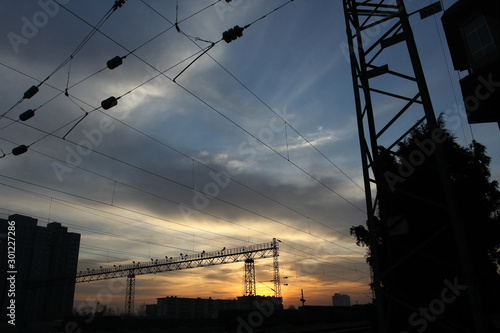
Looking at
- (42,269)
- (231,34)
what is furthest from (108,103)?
(42,269)

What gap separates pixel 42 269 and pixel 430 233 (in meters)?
104

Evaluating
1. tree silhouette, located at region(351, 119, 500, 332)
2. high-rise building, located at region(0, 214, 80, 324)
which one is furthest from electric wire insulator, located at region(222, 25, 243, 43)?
high-rise building, located at region(0, 214, 80, 324)

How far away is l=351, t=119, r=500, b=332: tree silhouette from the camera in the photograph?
295 inches

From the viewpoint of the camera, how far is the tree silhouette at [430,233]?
24.6ft

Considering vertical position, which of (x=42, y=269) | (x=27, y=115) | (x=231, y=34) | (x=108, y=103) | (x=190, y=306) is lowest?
(x=190, y=306)

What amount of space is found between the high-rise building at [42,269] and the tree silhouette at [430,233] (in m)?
71.1

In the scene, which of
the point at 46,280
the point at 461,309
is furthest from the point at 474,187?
the point at 46,280

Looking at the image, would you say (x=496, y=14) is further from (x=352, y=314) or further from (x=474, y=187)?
(x=352, y=314)

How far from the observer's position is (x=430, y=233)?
11562 mm

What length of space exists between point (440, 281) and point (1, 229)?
237 feet

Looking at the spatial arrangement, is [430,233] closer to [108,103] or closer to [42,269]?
[108,103]

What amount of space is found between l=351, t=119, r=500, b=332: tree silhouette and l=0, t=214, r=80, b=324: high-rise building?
71.1 meters

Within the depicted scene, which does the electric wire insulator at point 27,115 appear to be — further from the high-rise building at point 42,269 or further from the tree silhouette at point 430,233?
the high-rise building at point 42,269

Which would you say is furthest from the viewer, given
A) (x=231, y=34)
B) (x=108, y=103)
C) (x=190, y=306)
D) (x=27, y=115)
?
(x=190, y=306)
